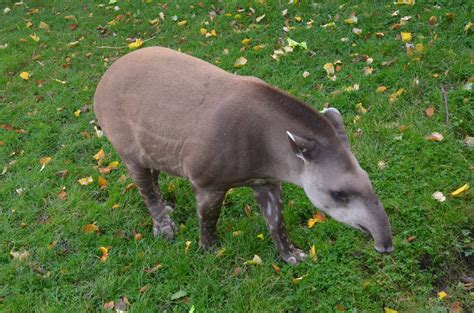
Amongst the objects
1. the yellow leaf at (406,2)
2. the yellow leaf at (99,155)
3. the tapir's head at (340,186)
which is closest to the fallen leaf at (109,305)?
the tapir's head at (340,186)

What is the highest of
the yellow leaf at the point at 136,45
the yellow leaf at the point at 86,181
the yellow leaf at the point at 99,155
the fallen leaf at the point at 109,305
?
the fallen leaf at the point at 109,305

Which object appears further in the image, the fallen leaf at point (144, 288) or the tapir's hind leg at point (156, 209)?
the tapir's hind leg at point (156, 209)

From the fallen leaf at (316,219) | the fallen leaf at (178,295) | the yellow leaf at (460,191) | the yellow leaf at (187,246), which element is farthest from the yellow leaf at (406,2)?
the fallen leaf at (178,295)

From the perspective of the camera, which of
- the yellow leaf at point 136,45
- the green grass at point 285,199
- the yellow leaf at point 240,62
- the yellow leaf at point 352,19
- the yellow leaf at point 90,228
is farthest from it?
the yellow leaf at point 136,45

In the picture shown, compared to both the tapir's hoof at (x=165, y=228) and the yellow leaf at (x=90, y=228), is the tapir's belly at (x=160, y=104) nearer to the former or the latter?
the tapir's hoof at (x=165, y=228)

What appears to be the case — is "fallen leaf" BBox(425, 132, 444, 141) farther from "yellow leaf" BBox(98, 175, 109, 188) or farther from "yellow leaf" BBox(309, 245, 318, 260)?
"yellow leaf" BBox(98, 175, 109, 188)

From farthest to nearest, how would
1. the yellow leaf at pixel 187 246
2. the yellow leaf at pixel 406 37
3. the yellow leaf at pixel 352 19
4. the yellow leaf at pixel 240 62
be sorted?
1. the yellow leaf at pixel 352 19
2. the yellow leaf at pixel 240 62
3. the yellow leaf at pixel 406 37
4. the yellow leaf at pixel 187 246

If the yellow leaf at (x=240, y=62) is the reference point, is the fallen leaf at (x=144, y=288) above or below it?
below

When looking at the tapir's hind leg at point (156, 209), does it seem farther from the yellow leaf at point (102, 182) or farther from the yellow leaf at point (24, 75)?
the yellow leaf at point (24, 75)

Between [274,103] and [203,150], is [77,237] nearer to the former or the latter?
[203,150]

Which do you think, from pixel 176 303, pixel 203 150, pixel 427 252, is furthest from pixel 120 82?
pixel 427 252

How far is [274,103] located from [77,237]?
2581 mm

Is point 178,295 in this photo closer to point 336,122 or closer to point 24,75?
point 336,122

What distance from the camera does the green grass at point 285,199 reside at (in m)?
4.35
